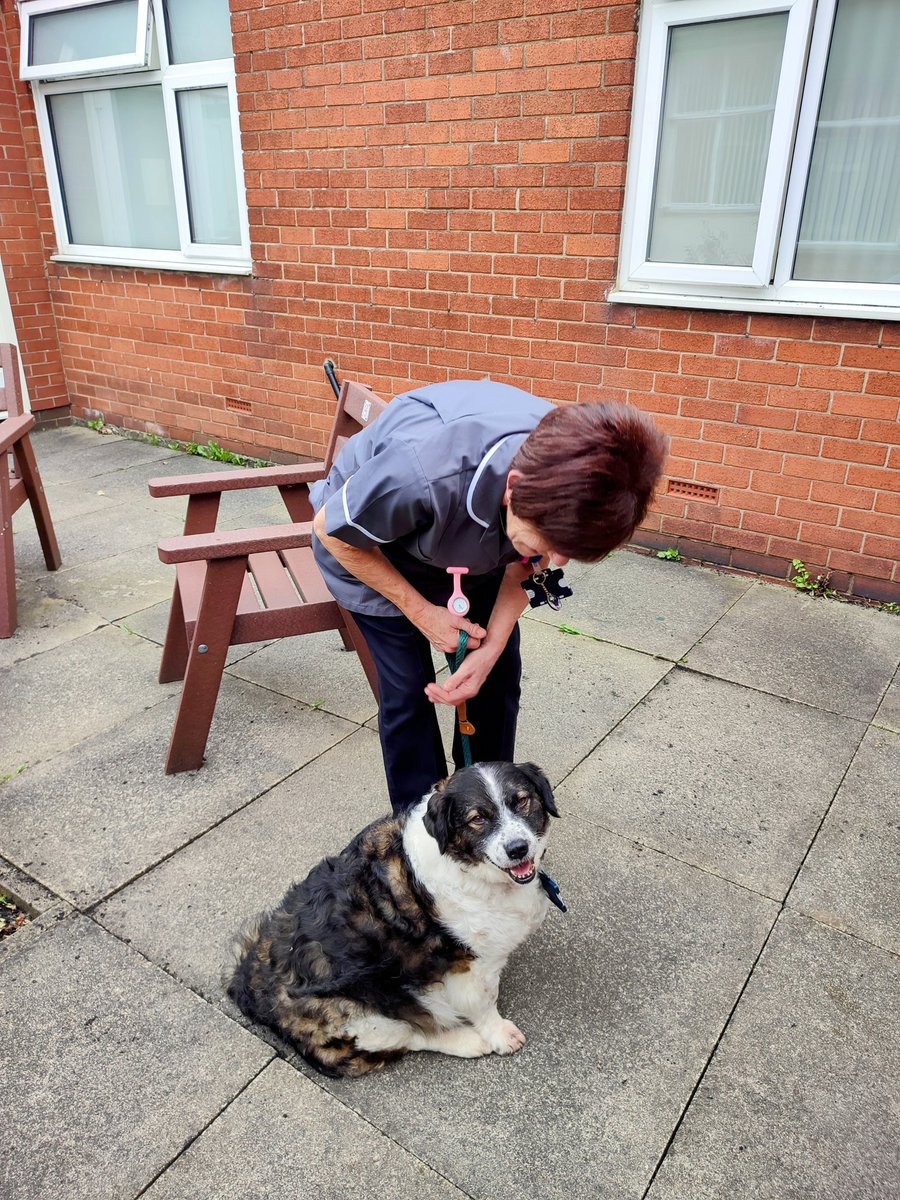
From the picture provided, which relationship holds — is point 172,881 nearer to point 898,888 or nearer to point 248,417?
point 898,888

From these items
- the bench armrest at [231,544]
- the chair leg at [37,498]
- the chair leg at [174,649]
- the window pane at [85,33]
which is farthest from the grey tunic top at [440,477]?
the window pane at [85,33]

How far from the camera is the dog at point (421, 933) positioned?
6.14ft

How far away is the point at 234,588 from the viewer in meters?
3.03

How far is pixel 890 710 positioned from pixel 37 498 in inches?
175

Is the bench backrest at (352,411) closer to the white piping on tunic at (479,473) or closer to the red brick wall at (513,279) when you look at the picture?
the red brick wall at (513,279)

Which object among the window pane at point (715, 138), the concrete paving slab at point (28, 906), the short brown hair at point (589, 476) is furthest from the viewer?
the window pane at point (715, 138)

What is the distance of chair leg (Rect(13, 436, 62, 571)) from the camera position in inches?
185

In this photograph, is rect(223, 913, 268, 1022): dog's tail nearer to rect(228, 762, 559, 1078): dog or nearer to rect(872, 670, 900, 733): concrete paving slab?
rect(228, 762, 559, 1078): dog

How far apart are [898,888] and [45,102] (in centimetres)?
840

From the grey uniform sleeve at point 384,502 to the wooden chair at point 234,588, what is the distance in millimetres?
1049

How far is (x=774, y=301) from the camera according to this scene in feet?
13.8

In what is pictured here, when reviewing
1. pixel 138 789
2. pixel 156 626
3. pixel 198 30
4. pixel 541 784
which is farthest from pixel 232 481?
pixel 198 30

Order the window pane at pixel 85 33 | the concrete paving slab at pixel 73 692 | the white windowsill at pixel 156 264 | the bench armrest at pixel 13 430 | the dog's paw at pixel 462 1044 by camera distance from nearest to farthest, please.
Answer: the dog's paw at pixel 462 1044 < the concrete paving slab at pixel 73 692 < the bench armrest at pixel 13 430 < the white windowsill at pixel 156 264 < the window pane at pixel 85 33

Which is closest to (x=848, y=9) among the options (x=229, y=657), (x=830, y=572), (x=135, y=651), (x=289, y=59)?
(x=830, y=572)
